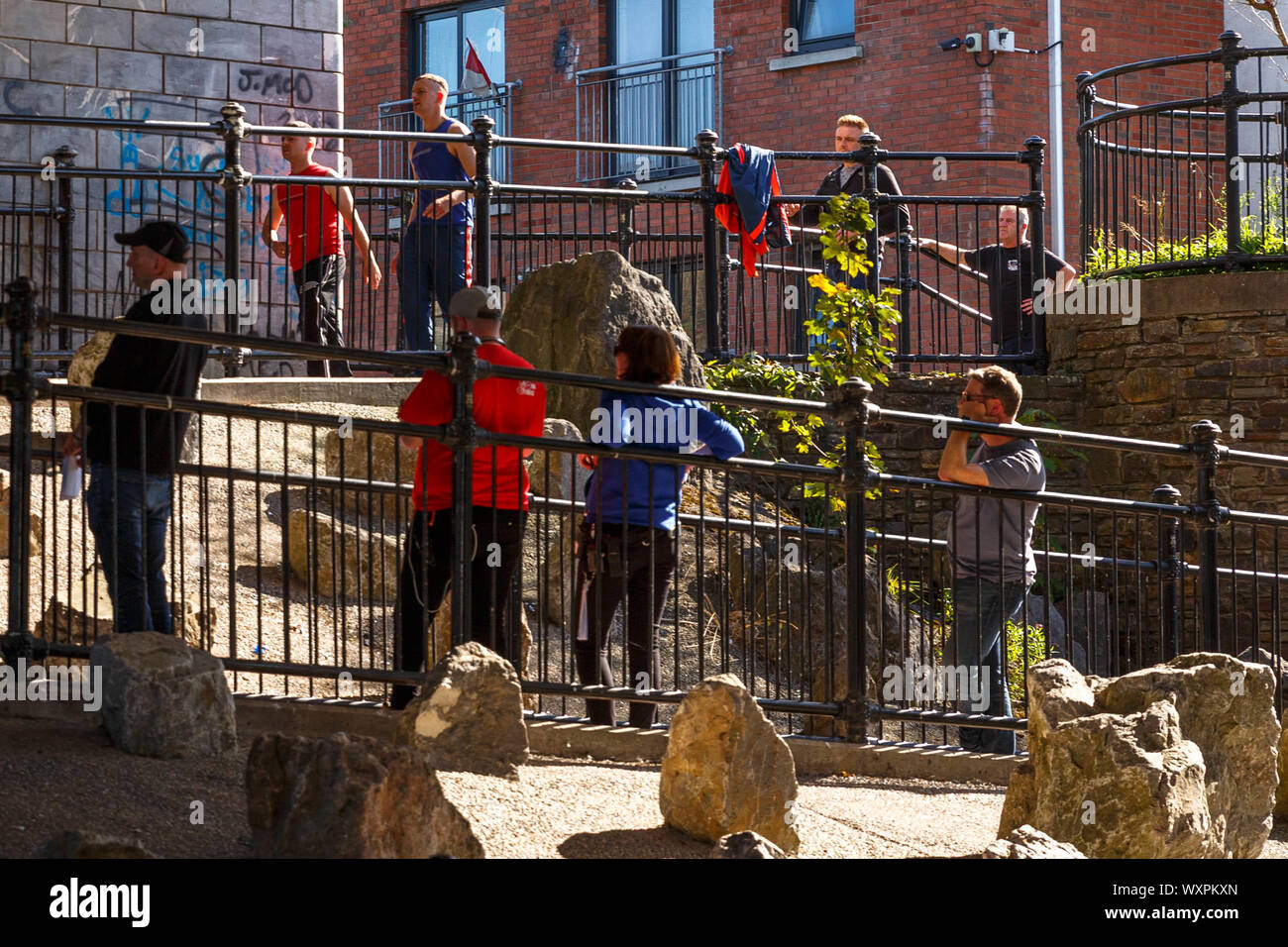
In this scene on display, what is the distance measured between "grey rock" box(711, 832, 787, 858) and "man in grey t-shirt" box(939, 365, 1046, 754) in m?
3.10

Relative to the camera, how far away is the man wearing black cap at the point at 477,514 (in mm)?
6348

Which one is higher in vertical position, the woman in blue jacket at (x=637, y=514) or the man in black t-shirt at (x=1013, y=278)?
the man in black t-shirt at (x=1013, y=278)

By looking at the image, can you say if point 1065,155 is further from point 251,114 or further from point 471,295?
point 471,295

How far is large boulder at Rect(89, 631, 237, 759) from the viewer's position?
5133mm

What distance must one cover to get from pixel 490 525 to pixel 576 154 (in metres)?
13.9

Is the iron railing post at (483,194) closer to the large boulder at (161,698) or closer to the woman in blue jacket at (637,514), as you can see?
the woman in blue jacket at (637,514)

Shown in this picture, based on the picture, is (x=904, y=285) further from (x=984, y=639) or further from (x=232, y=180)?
(x=984, y=639)

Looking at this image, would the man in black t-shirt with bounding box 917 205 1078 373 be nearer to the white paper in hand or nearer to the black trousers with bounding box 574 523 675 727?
the black trousers with bounding box 574 523 675 727

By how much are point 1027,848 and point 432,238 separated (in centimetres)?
702

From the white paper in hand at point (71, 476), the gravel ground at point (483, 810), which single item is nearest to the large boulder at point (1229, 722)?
the gravel ground at point (483, 810)

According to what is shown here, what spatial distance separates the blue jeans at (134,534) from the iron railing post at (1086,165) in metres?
8.17

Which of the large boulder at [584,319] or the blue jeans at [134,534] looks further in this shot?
the large boulder at [584,319]

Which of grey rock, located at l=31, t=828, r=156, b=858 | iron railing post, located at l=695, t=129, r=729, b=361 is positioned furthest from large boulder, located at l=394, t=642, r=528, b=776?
iron railing post, located at l=695, t=129, r=729, b=361

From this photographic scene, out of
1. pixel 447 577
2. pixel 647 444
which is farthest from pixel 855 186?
A: pixel 447 577
